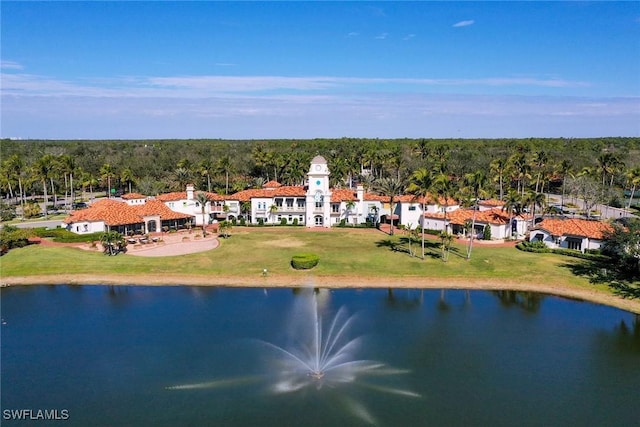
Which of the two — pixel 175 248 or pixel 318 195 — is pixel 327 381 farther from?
pixel 318 195

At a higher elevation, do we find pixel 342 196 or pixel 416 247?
pixel 342 196

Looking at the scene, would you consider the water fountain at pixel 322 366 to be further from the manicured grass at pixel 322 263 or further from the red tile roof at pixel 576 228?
the red tile roof at pixel 576 228

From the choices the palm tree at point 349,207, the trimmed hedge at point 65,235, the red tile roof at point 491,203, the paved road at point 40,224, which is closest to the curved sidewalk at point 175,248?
the trimmed hedge at point 65,235

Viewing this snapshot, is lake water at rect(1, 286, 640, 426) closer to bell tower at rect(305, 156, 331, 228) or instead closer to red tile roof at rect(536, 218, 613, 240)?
red tile roof at rect(536, 218, 613, 240)

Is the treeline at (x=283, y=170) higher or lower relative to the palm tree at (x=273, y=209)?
higher

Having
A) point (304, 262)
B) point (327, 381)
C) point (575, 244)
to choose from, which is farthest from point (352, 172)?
point (327, 381)

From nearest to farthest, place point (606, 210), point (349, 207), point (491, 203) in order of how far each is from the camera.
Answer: point (491, 203), point (349, 207), point (606, 210)
